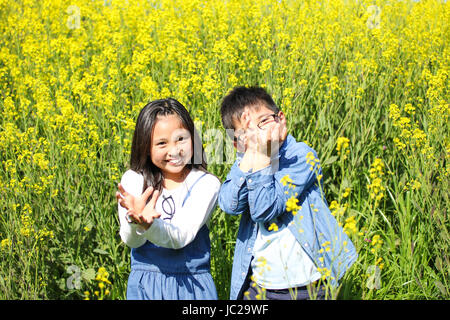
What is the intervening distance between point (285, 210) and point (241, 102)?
48 cm

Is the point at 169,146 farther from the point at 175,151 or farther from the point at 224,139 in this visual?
the point at 224,139

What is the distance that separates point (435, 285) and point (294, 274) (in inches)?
50.7

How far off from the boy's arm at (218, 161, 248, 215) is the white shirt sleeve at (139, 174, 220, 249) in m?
0.13

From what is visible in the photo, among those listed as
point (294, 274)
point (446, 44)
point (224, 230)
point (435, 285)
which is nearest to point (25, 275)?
point (224, 230)

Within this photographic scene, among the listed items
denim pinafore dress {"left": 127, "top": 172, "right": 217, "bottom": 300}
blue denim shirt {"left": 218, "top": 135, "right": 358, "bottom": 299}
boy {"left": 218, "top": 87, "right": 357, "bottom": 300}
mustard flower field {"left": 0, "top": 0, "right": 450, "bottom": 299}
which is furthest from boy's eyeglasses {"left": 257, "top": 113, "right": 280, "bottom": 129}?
denim pinafore dress {"left": 127, "top": 172, "right": 217, "bottom": 300}

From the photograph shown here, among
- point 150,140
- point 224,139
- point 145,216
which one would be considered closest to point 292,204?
point 145,216

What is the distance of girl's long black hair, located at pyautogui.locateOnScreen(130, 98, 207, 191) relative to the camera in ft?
6.82

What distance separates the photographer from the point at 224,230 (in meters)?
3.03

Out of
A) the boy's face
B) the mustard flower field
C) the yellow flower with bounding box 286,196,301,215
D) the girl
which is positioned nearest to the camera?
the yellow flower with bounding box 286,196,301,215

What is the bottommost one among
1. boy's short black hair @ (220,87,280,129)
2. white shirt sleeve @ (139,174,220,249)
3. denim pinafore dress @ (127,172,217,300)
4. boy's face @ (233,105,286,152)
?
denim pinafore dress @ (127,172,217,300)

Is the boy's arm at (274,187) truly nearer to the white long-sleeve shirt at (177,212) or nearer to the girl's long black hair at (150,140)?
the white long-sleeve shirt at (177,212)

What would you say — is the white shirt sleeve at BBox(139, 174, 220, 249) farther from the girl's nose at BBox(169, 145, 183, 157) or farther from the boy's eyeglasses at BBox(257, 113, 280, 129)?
the boy's eyeglasses at BBox(257, 113, 280, 129)

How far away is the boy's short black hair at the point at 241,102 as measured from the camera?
2.00 m

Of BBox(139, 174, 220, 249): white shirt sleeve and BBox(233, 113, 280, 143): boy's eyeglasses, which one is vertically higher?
BBox(233, 113, 280, 143): boy's eyeglasses
